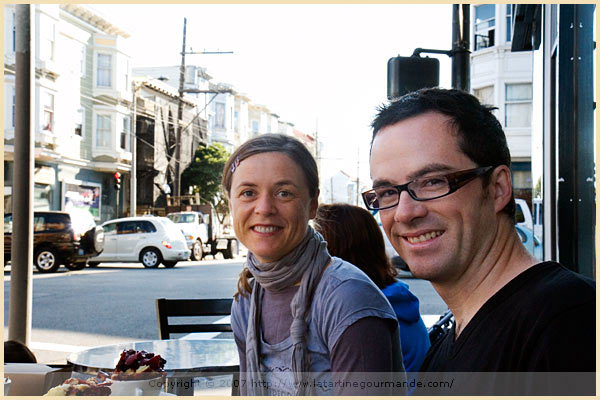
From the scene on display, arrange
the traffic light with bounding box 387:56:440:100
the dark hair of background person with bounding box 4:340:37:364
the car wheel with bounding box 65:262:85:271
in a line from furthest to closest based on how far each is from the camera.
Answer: the car wheel with bounding box 65:262:85:271
the traffic light with bounding box 387:56:440:100
the dark hair of background person with bounding box 4:340:37:364

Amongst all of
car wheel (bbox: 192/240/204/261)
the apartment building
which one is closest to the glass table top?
car wheel (bbox: 192/240/204/261)

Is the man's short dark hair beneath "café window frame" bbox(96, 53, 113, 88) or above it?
beneath

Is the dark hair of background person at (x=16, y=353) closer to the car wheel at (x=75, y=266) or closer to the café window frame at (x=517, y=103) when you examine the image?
the car wheel at (x=75, y=266)

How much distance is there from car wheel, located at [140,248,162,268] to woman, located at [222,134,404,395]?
17.5m

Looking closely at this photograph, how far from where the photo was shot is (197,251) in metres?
23.1

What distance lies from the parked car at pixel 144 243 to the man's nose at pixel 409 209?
1808 centimetres

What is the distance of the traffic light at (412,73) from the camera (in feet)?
20.2

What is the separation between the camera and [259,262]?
2230 millimetres

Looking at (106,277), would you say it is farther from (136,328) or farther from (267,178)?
(267,178)

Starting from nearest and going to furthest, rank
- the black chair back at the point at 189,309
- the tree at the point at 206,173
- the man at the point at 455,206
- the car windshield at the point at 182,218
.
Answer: the man at the point at 455,206 → the black chair back at the point at 189,309 → the car windshield at the point at 182,218 → the tree at the point at 206,173

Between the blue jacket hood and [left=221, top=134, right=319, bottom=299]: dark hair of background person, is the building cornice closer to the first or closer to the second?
the blue jacket hood

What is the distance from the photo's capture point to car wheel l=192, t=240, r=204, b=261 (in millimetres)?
22891

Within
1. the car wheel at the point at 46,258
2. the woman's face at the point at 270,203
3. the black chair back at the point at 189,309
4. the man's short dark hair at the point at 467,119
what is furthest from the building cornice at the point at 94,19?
the man's short dark hair at the point at 467,119

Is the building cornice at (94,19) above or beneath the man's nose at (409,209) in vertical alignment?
above
